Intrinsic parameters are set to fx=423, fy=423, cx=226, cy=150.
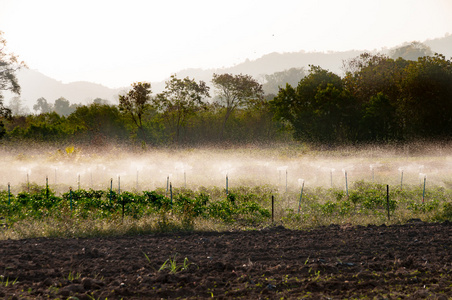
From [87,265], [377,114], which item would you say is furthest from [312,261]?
[377,114]

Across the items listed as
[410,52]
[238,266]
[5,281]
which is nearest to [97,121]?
[5,281]

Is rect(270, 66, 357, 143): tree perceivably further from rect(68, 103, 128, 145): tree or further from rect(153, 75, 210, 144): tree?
rect(68, 103, 128, 145): tree

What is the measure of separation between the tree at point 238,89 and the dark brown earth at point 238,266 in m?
26.7

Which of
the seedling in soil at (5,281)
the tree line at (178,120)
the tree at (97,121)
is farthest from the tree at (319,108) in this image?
the seedling in soil at (5,281)

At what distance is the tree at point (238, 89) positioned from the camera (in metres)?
34.0

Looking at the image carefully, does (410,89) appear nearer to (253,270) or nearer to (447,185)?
(447,185)

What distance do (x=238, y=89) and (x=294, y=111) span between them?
6453 millimetres

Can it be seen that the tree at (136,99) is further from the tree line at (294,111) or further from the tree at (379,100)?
the tree at (379,100)

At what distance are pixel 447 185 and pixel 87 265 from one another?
1245 centimetres

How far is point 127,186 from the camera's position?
14688 mm

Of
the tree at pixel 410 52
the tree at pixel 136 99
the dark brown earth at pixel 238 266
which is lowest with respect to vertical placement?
the dark brown earth at pixel 238 266

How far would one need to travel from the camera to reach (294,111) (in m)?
29.4

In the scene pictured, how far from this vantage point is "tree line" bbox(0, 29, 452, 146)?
85.6 ft

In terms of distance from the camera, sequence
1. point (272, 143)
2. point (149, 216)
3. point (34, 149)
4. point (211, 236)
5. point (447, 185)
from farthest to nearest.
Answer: point (272, 143)
point (34, 149)
point (447, 185)
point (149, 216)
point (211, 236)
